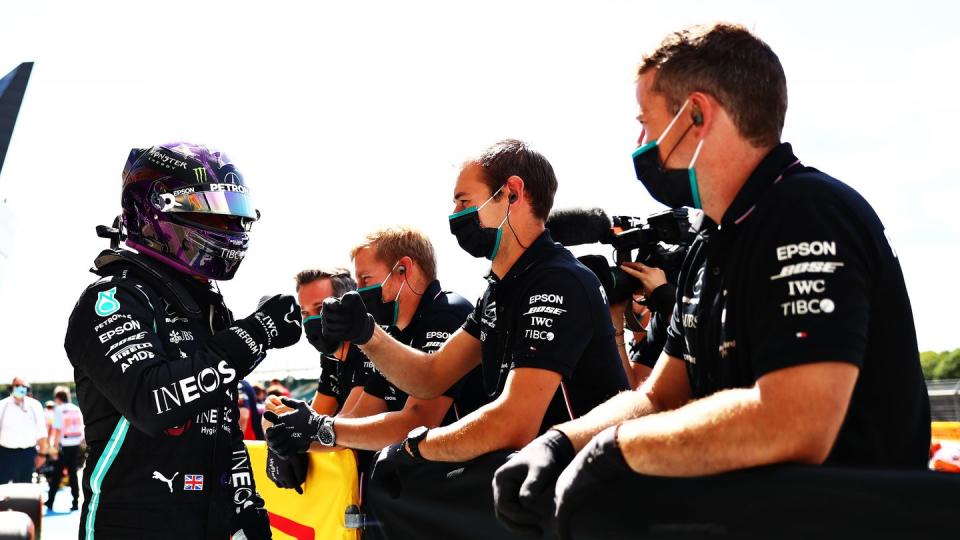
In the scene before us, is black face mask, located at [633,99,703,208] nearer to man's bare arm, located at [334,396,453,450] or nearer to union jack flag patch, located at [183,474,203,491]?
man's bare arm, located at [334,396,453,450]

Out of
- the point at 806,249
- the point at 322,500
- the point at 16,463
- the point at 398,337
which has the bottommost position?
the point at 16,463

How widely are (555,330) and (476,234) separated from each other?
67cm

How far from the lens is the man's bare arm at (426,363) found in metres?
3.64

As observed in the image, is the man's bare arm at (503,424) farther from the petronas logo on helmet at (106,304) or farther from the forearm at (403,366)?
the petronas logo on helmet at (106,304)

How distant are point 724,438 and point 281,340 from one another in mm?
2169

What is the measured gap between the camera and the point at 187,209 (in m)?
3.50

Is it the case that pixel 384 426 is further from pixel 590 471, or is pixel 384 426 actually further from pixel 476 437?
pixel 590 471

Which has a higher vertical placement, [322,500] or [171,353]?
[171,353]

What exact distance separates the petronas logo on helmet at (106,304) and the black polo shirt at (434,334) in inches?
55.4

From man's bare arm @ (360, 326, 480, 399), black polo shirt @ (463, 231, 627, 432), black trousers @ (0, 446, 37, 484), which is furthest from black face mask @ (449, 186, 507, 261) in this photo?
black trousers @ (0, 446, 37, 484)

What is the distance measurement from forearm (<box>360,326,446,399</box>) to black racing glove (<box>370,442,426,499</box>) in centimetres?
68

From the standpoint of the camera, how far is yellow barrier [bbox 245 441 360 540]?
12.8ft

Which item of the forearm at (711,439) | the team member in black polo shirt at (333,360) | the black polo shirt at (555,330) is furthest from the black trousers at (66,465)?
the forearm at (711,439)

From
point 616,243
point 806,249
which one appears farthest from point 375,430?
point 806,249
